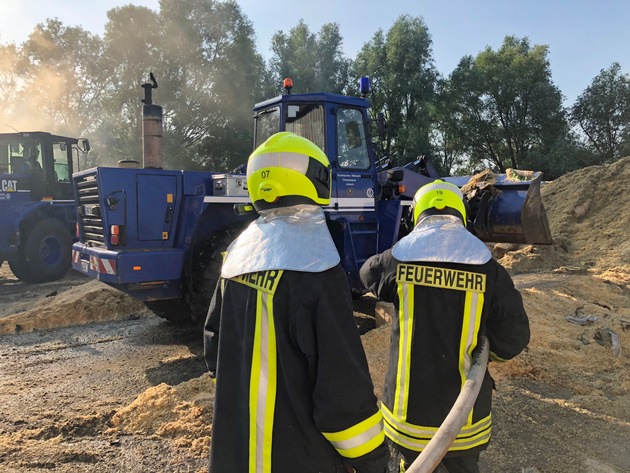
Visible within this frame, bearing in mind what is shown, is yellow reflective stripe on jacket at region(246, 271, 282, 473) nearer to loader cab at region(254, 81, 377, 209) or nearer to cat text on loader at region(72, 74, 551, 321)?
cat text on loader at region(72, 74, 551, 321)

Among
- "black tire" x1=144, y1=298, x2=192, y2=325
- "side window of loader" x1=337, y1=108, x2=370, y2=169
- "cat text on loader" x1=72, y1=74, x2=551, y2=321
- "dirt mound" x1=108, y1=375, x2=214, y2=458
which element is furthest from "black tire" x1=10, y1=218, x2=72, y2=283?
"dirt mound" x1=108, y1=375, x2=214, y2=458

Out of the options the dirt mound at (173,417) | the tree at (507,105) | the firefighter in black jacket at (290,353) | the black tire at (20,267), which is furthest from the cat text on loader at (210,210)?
the tree at (507,105)

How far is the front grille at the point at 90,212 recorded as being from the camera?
5663 mm

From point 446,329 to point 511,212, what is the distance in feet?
18.3

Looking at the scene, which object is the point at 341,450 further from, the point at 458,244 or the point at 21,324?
the point at 21,324

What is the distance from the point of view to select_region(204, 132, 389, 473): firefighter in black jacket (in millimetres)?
1501

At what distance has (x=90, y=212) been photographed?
19.1ft

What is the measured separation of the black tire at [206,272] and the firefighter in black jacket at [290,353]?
12.8 feet

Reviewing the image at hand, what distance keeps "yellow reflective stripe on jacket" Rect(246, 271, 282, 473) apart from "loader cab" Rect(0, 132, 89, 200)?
34.8 ft

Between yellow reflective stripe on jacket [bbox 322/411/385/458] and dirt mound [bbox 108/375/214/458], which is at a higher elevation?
yellow reflective stripe on jacket [bbox 322/411/385/458]

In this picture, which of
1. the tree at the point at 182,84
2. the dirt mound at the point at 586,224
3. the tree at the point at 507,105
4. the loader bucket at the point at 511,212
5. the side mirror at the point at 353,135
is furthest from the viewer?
the tree at the point at 507,105

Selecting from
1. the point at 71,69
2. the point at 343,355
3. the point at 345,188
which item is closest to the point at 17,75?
the point at 71,69

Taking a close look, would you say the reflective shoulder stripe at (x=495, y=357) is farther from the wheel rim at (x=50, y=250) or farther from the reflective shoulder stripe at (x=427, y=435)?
the wheel rim at (x=50, y=250)

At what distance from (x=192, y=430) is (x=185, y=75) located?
24.1 meters
